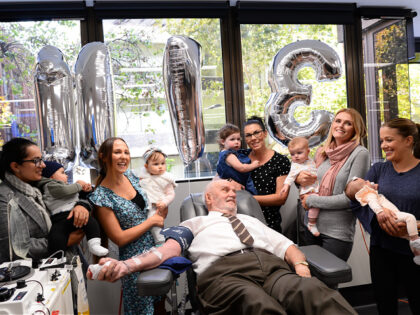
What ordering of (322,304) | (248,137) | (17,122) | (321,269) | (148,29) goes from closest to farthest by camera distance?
(322,304) < (321,269) < (248,137) < (17,122) < (148,29)

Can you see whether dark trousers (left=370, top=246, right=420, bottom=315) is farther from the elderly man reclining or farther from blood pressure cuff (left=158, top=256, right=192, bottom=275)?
blood pressure cuff (left=158, top=256, right=192, bottom=275)

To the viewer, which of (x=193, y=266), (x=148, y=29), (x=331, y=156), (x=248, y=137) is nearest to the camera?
(x=193, y=266)

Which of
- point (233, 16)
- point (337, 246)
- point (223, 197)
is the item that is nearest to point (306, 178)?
point (337, 246)

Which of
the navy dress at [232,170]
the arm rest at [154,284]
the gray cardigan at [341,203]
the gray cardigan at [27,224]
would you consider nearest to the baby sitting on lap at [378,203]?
the gray cardigan at [341,203]

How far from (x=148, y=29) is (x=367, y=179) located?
2511 mm

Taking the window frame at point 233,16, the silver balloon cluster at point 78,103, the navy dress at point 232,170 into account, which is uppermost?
the window frame at point 233,16

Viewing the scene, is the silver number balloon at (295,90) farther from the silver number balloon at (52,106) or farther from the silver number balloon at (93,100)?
the silver number balloon at (52,106)

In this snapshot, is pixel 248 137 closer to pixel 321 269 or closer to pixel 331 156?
pixel 331 156

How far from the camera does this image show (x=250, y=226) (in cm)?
221

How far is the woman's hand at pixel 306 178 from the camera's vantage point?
8.00ft

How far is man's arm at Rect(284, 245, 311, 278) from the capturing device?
1921mm

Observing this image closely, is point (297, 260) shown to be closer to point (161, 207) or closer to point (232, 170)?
point (232, 170)

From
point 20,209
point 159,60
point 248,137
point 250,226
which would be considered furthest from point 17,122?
point 250,226

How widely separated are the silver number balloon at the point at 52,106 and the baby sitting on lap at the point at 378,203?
171cm
